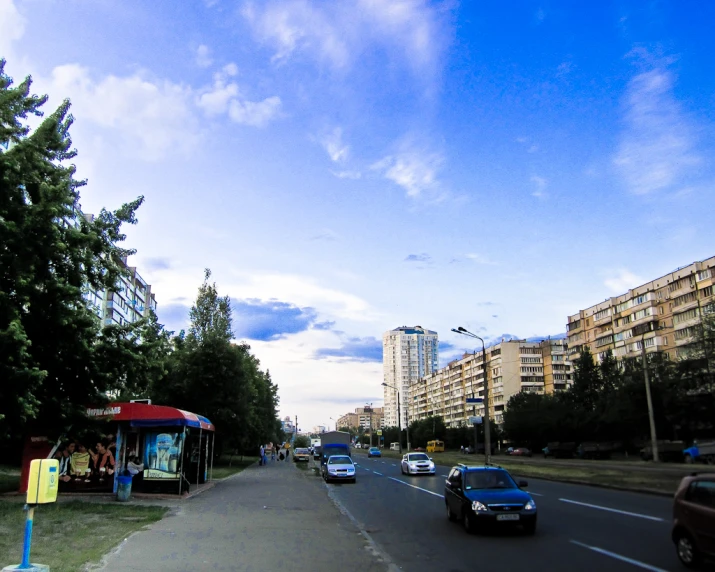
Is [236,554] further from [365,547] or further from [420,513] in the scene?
[420,513]

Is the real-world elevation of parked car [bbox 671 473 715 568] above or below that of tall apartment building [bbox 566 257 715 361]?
below

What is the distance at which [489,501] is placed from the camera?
12.2 m

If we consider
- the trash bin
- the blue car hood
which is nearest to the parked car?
the blue car hood

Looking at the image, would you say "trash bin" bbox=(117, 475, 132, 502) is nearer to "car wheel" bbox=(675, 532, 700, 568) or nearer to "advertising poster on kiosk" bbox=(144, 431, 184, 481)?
"advertising poster on kiosk" bbox=(144, 431, 184, 481)

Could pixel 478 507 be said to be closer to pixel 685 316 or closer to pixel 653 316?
pixel 685 316

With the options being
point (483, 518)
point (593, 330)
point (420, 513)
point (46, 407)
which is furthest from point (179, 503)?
point (593, 330)

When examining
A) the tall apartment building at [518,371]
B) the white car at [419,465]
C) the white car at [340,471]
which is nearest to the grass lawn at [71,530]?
the white car at [340,471]

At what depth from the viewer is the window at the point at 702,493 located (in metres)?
8.21

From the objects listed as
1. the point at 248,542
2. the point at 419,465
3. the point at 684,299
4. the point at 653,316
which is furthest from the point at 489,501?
the point at 653,316

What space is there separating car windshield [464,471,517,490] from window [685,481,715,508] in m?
4.82

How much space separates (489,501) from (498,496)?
0.31 meters

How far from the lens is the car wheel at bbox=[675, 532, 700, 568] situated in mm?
8383

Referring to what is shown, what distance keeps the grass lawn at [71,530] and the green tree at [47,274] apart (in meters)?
2.54

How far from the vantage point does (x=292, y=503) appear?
1972 centimetres
